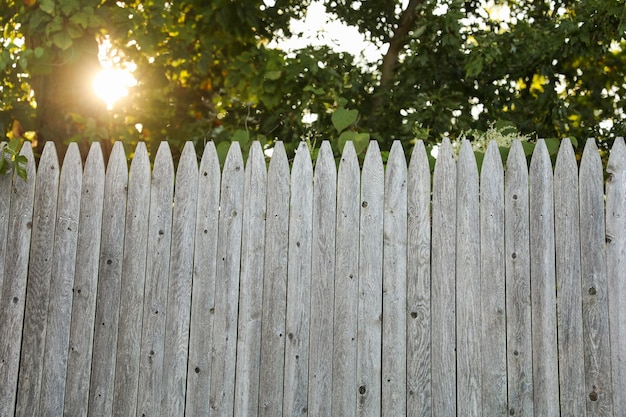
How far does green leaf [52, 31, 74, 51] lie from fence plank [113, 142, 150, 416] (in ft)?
5.19

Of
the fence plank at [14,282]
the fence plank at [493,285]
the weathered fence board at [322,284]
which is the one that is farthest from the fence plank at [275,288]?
the fence plank at [14,282]

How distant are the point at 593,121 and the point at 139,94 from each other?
426cm

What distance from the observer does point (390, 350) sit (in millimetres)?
3578

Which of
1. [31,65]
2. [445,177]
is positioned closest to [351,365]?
[445,177]

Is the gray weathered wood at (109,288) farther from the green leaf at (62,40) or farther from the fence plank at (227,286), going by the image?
the green leaf at (62,40)

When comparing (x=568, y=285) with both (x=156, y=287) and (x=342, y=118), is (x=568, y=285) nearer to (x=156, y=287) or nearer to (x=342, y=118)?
(x=342, y=118)

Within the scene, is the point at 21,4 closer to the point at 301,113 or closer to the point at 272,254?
the point at 301,113

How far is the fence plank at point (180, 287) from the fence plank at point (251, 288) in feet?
0.94

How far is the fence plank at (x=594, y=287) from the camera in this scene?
3406mm

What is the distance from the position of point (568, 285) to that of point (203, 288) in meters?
1.85

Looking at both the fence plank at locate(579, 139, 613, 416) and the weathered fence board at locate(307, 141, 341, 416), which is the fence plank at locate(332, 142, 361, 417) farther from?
the fence plank at locate(579, 139, 613, 416)

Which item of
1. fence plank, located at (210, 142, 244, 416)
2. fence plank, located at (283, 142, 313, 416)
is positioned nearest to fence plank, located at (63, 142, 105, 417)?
fence plank, located at (210, 142, 244, 416)

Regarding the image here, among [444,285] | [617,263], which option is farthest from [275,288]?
[617,263]

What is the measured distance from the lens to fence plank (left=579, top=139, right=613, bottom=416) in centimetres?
341
